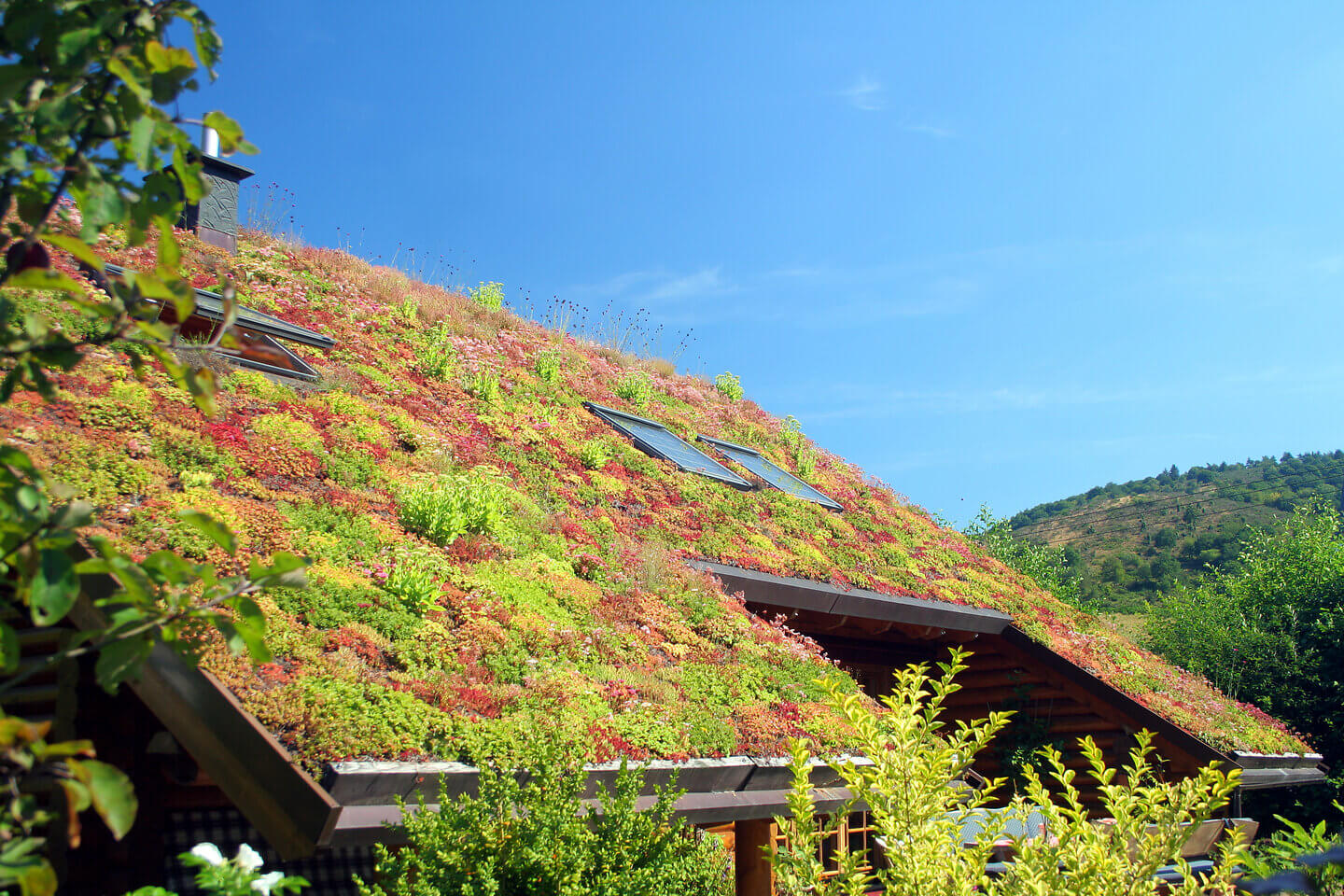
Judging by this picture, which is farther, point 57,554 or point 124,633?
point 124,633

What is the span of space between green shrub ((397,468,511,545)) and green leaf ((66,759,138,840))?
5274 mm

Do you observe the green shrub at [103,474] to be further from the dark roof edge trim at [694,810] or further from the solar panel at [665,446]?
the solar panel at [665,446]

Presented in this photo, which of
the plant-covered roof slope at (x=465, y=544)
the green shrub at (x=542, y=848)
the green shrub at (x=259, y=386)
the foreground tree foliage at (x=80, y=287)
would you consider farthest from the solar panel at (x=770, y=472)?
the foreground tree foliage at (x=80, y=287)

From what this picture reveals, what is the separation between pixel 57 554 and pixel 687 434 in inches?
502

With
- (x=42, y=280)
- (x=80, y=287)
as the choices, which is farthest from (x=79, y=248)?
(x=80, y=287)

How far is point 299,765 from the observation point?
4.18 meters

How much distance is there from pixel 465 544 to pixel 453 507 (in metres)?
0.33

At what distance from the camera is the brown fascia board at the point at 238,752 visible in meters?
4.06

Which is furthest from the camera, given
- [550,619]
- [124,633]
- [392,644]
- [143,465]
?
[550,619]

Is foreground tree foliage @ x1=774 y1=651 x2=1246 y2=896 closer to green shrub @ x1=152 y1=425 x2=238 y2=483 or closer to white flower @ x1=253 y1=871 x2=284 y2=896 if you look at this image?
white flower @ x1=253 y1=871 x2=284 y2=896

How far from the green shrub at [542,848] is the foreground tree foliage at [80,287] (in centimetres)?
226

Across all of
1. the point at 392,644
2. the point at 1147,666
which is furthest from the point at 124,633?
the point at 1147,666

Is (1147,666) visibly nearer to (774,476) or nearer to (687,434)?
(774,476)

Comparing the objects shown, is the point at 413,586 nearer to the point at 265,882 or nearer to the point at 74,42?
the point at 265,882
